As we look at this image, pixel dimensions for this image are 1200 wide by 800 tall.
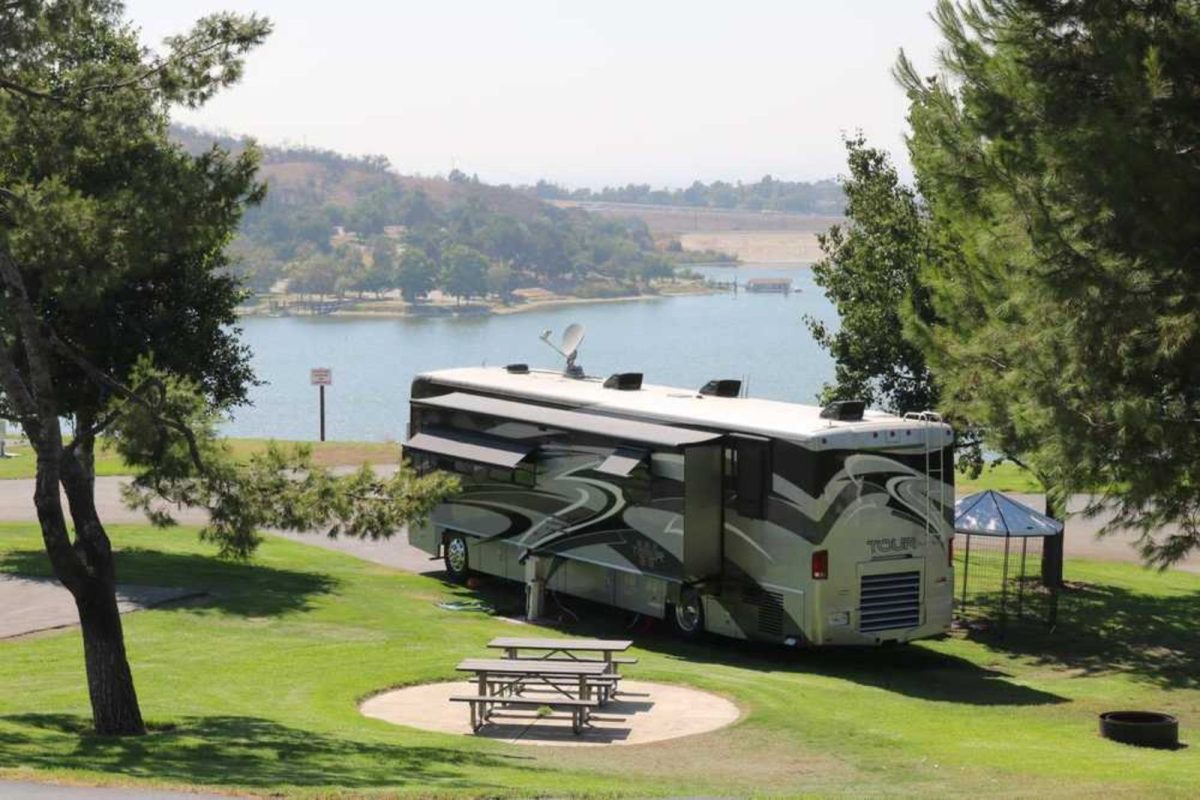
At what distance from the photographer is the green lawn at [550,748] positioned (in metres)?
13.8

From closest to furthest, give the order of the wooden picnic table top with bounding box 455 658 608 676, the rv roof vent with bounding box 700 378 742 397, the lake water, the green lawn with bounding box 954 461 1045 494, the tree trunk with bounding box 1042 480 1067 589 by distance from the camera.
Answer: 1. the wooden picnic table top with bounding box 455 658 608 676
2. the rv roof vent with bounding box 700 378 742 397
3. the tree trunk with bounding box 1042 480 1067 589
4. the green lawn with bounding box 954 461 1045 494
5. the lake water

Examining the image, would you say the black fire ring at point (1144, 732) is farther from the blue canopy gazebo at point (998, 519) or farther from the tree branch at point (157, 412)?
the tree branch at point (157, 412)

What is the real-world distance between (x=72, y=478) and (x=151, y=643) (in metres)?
5.61

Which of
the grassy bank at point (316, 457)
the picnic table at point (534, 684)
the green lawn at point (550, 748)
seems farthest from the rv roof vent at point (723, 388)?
the grassy bank at point (316, 457)

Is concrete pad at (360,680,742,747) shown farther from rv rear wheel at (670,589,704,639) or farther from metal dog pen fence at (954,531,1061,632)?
metal dog pen fence at (954,531,1061,632)

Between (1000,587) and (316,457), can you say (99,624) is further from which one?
(316,457)

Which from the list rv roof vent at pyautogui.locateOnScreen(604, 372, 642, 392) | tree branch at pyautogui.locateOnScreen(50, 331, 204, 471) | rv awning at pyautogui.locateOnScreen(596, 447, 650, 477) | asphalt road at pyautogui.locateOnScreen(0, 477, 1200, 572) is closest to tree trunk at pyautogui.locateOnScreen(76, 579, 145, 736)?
tree branch at pyautogui.locateOnScreen(50, 331, 204, 471)

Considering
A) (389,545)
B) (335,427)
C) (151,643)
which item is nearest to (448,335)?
(335,427)

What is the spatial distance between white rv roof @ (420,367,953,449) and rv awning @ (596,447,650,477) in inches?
24.2

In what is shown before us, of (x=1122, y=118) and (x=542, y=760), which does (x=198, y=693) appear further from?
(x=1122, y=118)

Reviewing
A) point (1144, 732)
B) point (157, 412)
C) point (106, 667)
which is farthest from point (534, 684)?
point (1144, 732)

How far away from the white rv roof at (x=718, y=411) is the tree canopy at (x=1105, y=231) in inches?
178

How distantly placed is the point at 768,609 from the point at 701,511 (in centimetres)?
142

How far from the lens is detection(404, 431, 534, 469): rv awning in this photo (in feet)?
77.4
